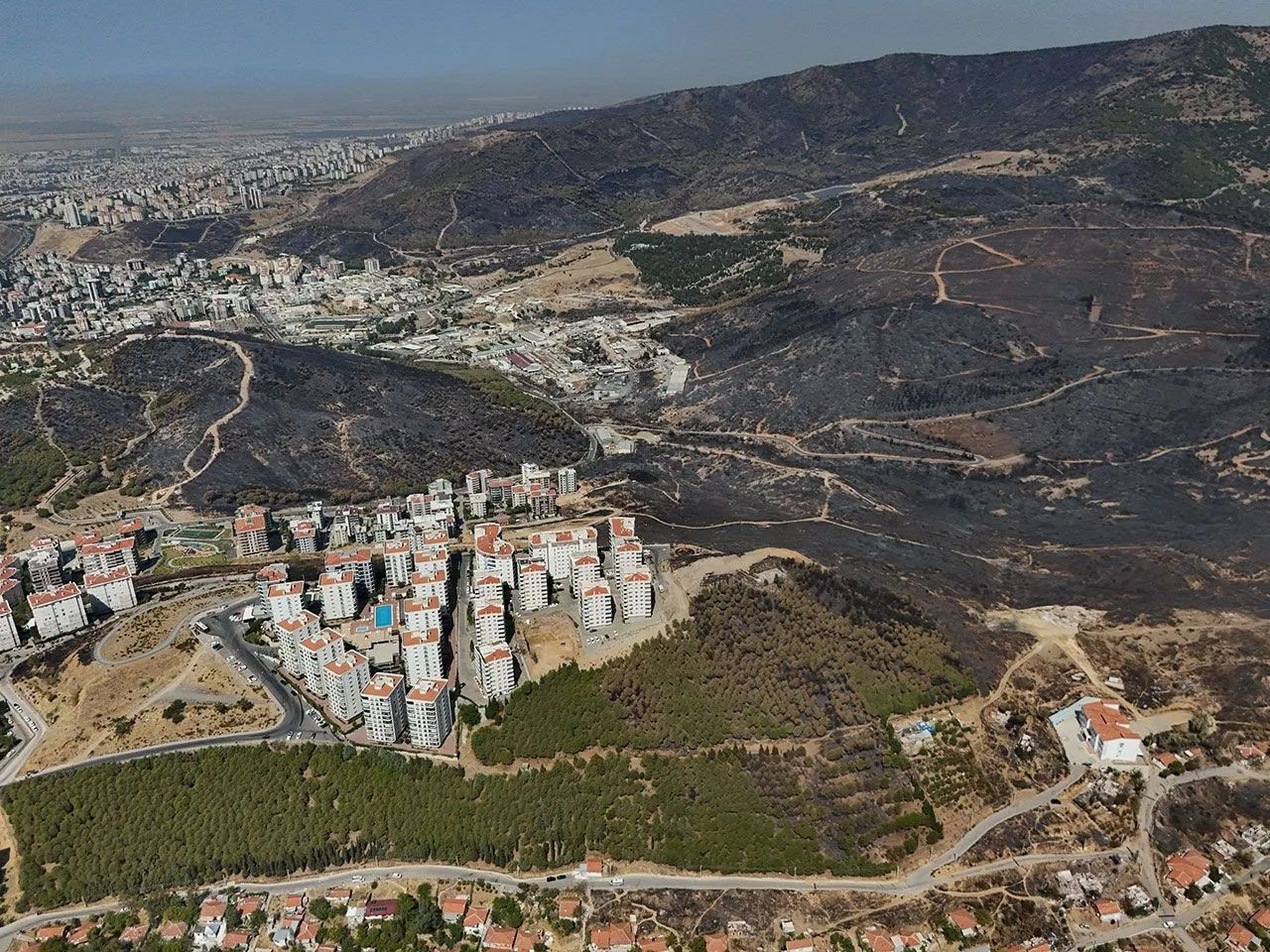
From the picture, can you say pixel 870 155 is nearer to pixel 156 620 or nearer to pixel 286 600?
pixel 286 600

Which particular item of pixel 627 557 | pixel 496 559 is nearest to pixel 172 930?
pixel 496 559

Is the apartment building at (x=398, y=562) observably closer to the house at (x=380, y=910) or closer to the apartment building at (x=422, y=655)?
the apartment building at (x=422, y=655)

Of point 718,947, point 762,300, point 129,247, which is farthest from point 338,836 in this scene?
point 129,247

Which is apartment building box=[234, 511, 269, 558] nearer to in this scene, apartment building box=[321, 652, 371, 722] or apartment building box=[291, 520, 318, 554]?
apartment building box=[291, 520, 318, 554]

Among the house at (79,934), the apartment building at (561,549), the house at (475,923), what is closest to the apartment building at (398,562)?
the apartment building at (561,549)

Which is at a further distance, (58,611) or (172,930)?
(58,611)

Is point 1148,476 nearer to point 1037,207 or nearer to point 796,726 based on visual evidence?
point 796,726
